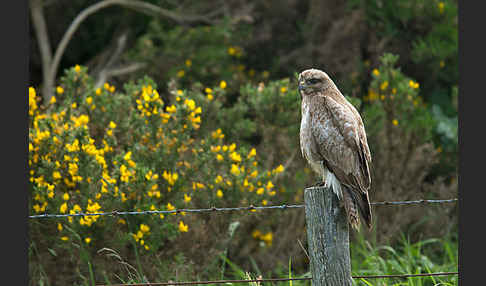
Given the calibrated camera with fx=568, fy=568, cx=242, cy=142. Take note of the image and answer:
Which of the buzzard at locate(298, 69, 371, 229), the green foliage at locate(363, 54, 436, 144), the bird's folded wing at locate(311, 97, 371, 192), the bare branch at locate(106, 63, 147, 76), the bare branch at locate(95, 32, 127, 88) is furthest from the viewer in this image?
the bare branch at locate(95, 32, 127, 88)

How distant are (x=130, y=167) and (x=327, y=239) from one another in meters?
2.03

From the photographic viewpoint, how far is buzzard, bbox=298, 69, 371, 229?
3.31 metres

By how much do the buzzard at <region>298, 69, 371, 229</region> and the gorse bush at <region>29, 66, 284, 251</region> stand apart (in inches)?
52.5

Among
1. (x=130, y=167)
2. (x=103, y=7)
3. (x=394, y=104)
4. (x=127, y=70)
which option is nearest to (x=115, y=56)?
(x=127, y=70)

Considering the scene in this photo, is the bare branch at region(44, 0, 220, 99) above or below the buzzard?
above

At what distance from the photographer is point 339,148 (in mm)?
3521

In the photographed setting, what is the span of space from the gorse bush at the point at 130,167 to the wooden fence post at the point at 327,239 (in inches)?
67.6

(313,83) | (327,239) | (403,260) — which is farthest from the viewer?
→ (403,260)

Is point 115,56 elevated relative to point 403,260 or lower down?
elevated

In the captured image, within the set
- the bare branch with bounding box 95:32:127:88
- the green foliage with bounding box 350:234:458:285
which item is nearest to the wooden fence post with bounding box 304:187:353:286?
the green foliage with bounding box 350:234:458:285

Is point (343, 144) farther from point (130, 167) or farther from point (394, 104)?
point (394, 104)

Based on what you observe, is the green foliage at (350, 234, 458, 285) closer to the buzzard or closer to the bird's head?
the buzzard

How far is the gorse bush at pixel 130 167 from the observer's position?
14.7 ft

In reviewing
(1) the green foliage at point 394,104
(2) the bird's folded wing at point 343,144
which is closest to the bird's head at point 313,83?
(2) the bird's folded wing at point 343,144
